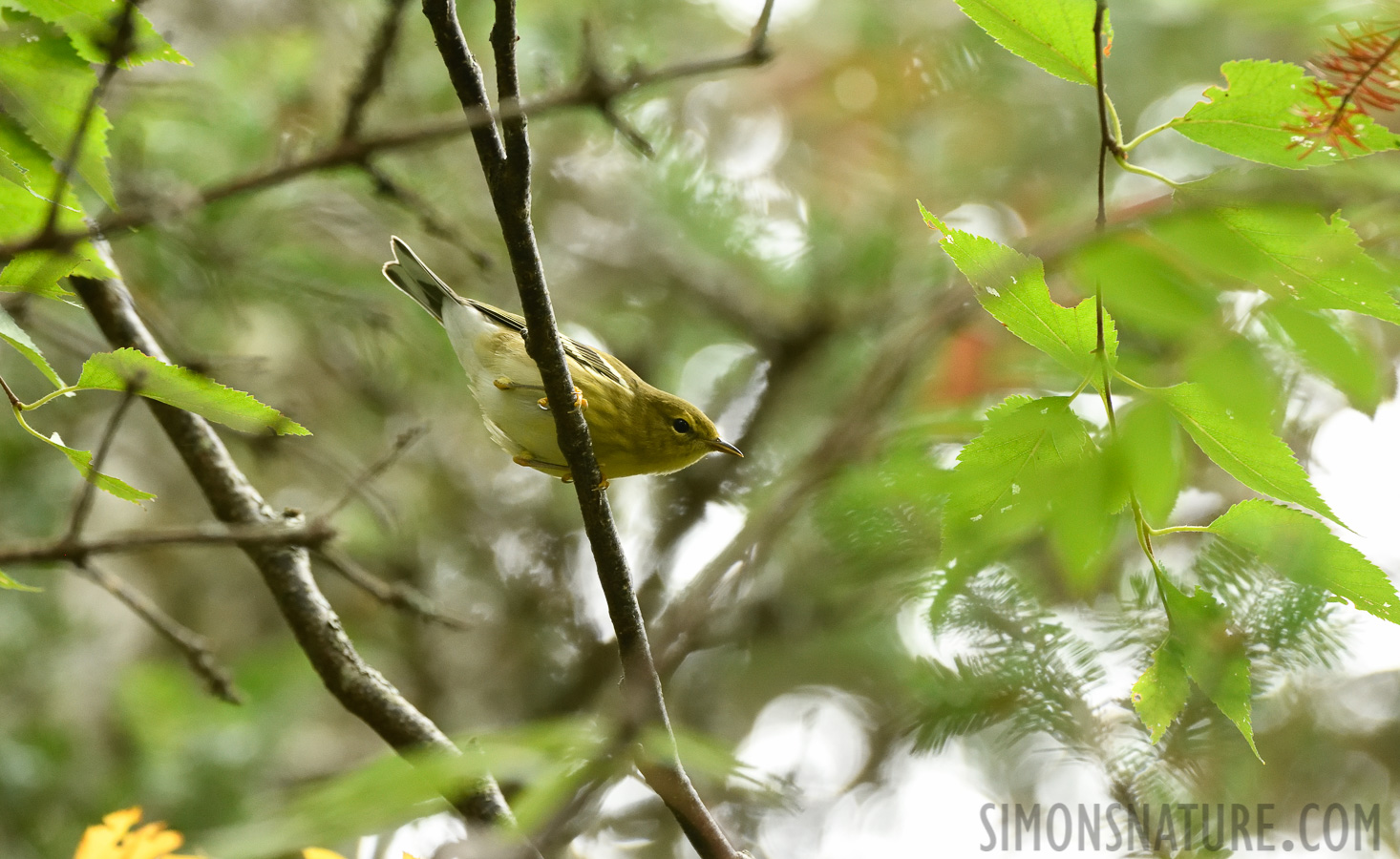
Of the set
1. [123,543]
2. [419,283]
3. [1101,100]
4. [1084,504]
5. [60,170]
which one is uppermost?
[419,283]

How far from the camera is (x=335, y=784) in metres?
0.89

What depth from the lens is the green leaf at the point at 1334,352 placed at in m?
0.90

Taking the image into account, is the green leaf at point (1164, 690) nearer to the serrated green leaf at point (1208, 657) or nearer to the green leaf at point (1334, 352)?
the serrated green leaf at point (1208, 657)

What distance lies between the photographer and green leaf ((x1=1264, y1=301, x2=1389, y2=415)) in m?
0.90

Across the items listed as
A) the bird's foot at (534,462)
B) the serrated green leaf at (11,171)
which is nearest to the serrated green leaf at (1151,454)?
the serrated green leaf at (11,171)

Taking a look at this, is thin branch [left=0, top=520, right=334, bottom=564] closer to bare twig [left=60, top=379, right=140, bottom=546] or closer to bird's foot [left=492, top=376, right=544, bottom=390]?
bare twig [left=60, top=379, right=140, bottom=546]

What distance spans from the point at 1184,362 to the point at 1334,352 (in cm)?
13

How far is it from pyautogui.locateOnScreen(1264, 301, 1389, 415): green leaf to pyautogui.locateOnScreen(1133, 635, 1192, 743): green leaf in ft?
1.79

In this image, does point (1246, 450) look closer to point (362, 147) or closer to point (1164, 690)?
point (1164, 690)

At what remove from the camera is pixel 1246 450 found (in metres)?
1.30

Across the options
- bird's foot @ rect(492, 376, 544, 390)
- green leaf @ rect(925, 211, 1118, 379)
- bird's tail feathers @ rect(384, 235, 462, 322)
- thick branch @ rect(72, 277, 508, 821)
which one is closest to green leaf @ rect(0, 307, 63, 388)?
thick branch @ rect(72, 277, 508, 821)

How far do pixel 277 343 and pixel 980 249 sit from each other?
18.8 ft

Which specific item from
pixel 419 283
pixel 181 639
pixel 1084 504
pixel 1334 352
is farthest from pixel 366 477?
pixel 419 283

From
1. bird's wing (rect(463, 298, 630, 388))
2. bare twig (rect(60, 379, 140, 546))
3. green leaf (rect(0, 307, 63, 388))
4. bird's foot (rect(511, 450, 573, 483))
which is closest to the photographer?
bare twig (rect(60, 379, 140, 546))
